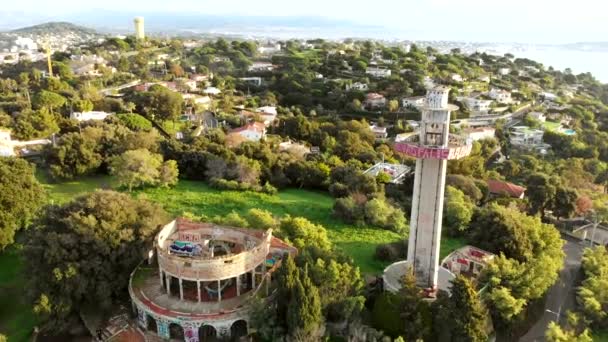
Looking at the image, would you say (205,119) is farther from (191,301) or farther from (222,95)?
(191,301)

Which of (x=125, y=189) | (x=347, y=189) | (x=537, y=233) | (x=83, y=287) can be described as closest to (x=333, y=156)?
(x=347, y=189)

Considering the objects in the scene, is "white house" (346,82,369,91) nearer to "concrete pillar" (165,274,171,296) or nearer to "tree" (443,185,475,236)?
"tree" (443,185,475,236)

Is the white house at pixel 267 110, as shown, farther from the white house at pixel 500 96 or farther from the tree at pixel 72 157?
the white house at pixel 500 96

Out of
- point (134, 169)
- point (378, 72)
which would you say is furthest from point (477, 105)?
point (134, 169)

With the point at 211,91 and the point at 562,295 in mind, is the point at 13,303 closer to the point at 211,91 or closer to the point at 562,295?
the point at 562,295

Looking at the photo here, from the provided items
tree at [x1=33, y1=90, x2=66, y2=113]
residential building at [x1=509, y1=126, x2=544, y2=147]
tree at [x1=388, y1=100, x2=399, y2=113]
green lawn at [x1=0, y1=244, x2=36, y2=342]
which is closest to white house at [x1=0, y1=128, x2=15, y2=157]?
tree at [x1=33, y1=90, x2=66, y2=113]
